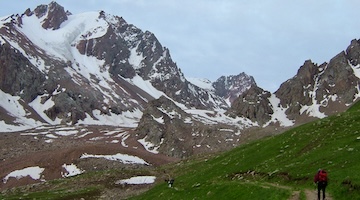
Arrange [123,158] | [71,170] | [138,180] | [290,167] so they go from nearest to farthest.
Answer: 1. [290,167]
2. [138,180]
3. [71,170]
4. [123,158]

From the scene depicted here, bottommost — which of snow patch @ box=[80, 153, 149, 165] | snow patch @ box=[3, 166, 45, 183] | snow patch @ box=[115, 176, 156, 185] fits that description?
snow patch @ box=[3, 166, 45, 183]

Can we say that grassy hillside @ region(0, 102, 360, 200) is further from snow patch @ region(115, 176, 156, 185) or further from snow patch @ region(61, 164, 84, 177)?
snow patch @ region(61, 164, 84, 177)

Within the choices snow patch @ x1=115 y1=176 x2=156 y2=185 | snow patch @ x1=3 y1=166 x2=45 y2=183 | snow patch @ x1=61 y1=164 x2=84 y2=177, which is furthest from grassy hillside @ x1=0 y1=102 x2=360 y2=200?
snow patch @ x1=61 y1=164 x2=84 y2=177

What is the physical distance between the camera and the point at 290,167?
45656 millimetres

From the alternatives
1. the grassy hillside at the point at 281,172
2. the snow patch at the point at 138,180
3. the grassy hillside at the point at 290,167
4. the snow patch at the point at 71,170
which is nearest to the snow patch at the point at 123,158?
the snow patch at the point at 71,170

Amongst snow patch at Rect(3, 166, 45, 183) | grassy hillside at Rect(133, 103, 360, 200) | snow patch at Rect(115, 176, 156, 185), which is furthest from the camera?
snow patch at Rect(3, 166, 45, 183)

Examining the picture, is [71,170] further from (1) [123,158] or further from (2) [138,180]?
(2) [138,180]

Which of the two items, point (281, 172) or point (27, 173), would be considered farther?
point (27, 173)

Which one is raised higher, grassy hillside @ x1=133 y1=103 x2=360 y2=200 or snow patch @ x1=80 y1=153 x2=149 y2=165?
grassy hillside @ x1=133 y1=103 x2=360 y2=200

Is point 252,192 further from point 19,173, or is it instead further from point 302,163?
point 19,173

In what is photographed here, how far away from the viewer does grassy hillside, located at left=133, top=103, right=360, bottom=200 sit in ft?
Answer: 118

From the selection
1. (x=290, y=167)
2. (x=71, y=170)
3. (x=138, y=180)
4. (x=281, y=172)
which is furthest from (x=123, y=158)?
(x=281, y=172)

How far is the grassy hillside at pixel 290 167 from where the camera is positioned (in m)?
35.8

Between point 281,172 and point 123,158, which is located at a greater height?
point 281,172
